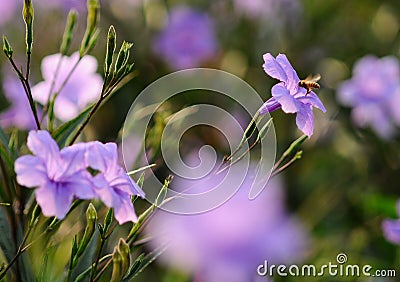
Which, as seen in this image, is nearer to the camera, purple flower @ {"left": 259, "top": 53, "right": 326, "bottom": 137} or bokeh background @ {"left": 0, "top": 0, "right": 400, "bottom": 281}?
purple flower @ {"left": 259, "top": 53, "right": 326, "bottom": 137}

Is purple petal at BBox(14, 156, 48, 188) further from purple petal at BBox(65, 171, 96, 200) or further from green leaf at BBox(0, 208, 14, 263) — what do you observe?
green leaf at BBox(0, 208, 14, 263)

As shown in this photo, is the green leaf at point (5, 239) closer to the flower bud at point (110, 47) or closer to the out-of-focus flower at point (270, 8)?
the flower bud at point (110, 47)

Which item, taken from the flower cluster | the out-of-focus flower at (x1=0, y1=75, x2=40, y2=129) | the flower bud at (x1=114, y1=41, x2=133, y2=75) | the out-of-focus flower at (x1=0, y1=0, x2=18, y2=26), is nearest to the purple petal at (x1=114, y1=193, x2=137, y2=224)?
the flower cluster

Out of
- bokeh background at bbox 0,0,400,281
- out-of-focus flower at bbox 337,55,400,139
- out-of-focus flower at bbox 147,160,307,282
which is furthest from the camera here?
out-of-focus flower at bbox 337,55,400,139

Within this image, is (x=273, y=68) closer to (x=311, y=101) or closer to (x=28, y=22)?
(x=311, y=101)

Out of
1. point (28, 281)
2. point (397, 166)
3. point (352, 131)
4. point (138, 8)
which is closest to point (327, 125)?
point (352, 131)

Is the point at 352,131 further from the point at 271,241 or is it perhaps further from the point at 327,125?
the point at 271,241

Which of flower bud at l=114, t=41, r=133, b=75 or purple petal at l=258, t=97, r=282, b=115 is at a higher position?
flower bud at l=114, t=41, r=133, b=75
